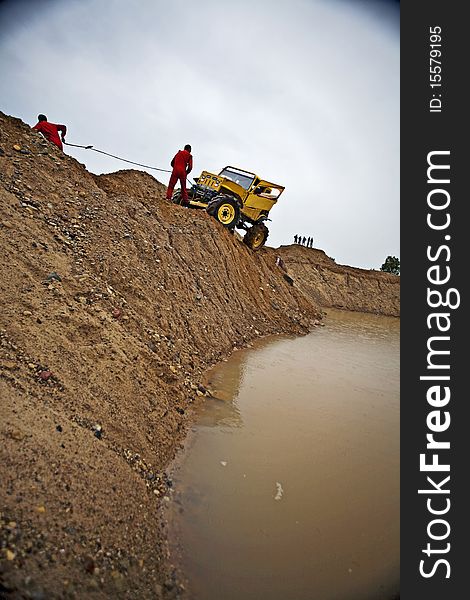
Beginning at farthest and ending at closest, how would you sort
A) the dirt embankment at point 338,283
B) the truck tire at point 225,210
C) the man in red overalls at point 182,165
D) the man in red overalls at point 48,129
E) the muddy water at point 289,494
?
the dirt embankment at point 338,283 → the truck tire at point 225,210 → the man in red overalls at point 182,165 → the man in red overalls at point 48,129 → the muddy water at point 289,494

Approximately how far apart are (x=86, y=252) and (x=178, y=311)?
2.04 m

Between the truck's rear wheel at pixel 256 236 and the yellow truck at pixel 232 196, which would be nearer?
the yellow truck at pixel 232 196

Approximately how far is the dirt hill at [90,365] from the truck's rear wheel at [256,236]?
13.5 feet

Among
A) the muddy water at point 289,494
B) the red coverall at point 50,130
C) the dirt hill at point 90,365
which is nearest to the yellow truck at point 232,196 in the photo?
the dirt hill at point 90,365

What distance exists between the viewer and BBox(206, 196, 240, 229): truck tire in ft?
32.8

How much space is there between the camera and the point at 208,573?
7.80ft

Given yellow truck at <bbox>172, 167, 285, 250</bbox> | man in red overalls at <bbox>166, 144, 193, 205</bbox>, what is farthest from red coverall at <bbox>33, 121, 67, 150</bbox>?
yellow truck at <bbox>172, 167, 285, 250</bbox>

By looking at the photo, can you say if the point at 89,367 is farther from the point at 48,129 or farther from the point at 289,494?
the point at 48,129

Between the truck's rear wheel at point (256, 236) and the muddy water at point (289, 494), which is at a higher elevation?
the truck's rear wheel at point (256, 236)

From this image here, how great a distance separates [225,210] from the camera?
10258 millimetres

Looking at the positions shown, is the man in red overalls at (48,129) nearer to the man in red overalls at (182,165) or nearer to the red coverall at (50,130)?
the red coverall at (50,130)

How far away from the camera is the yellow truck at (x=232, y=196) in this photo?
10.2 m

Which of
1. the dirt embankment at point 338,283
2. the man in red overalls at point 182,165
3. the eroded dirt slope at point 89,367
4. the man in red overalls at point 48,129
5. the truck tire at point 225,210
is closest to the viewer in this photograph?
the eroded dirt slope at point 89,367

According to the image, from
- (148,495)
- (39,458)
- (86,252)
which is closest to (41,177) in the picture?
(86,252)
